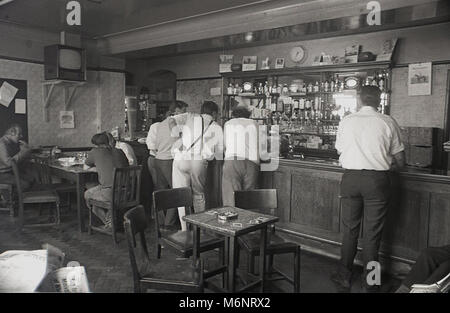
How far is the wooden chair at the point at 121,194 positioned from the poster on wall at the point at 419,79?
4319 mm

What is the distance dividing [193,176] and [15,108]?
4508 millimetres

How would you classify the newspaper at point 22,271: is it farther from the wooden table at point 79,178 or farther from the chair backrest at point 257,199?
the wooden table at point 79,178

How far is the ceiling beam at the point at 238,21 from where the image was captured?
5.59 m

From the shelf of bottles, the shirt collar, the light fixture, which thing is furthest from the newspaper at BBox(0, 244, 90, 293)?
the shelf of bottles

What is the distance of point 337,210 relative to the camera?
4.61 meters

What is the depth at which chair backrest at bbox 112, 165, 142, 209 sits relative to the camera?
197 inches

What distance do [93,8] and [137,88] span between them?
128 inches

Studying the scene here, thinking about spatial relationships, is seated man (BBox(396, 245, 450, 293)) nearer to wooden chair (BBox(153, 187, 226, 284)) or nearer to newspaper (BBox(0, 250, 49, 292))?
wooden chair (BBox(153, 187, 226, 284))

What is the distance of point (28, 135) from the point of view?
8086 millimetres

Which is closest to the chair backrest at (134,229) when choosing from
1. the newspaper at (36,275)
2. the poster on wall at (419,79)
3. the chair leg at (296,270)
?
the newspaper at (36,275)

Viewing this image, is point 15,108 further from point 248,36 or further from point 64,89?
point 248,36
